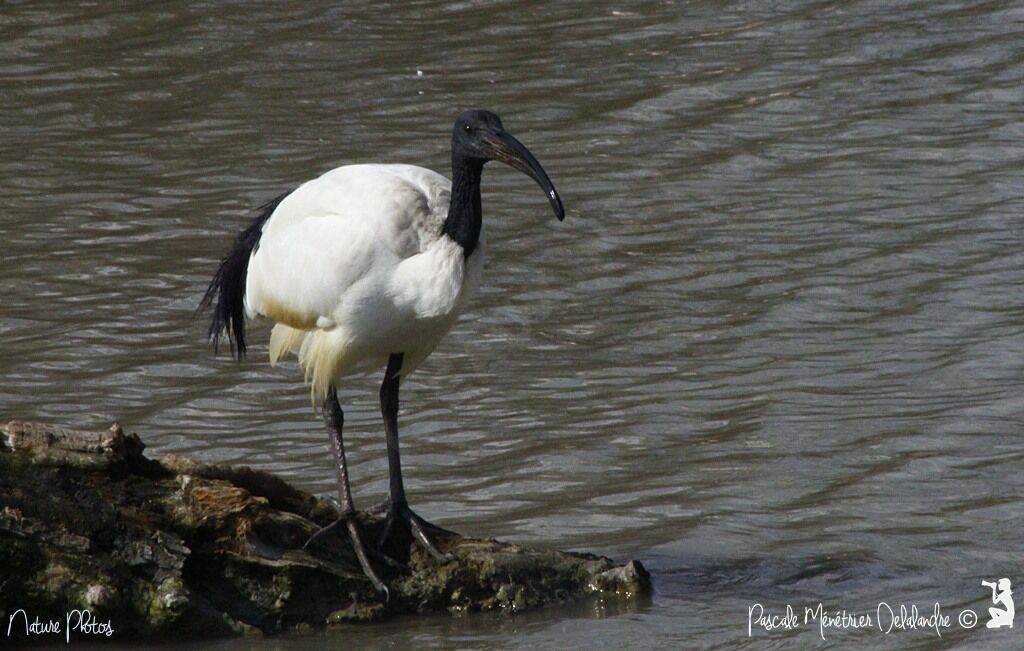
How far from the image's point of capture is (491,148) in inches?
273

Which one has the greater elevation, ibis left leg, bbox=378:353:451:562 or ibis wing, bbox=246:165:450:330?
ibis wing, bbox=246:165:450:330

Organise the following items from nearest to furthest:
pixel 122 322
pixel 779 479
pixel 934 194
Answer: pixel 779 479 → pixel 122 322 → pixel 934 194

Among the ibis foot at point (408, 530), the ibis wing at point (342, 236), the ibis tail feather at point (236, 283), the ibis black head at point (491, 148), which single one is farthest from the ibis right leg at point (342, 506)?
the ibis black head at point (491, 148)

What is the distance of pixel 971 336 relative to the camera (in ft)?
30.7

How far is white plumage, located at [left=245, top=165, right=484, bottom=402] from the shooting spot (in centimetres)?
675

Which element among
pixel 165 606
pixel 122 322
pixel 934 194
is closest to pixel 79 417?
pixel 122 322

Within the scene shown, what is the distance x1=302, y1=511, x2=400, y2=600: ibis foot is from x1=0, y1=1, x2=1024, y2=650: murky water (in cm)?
17

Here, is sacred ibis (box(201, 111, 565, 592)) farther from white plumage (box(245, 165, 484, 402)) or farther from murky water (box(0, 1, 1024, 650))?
murky water (box(0, 1, 1024, 650))

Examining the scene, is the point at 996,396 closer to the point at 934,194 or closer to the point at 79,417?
the point at 934,194

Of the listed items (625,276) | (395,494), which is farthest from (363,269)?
(625,276)

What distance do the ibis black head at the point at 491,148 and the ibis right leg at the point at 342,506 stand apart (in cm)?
107

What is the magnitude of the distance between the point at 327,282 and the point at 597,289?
3.59 m

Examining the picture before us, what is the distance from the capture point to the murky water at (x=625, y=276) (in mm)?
7449

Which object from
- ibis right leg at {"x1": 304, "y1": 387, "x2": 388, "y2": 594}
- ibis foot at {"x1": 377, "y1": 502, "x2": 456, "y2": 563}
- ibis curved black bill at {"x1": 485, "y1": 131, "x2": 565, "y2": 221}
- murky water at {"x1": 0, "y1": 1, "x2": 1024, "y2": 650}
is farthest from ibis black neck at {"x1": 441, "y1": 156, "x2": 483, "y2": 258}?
murky water at {"x1": 0, "y1": 1, "x2": 1024, "y2": 650}
